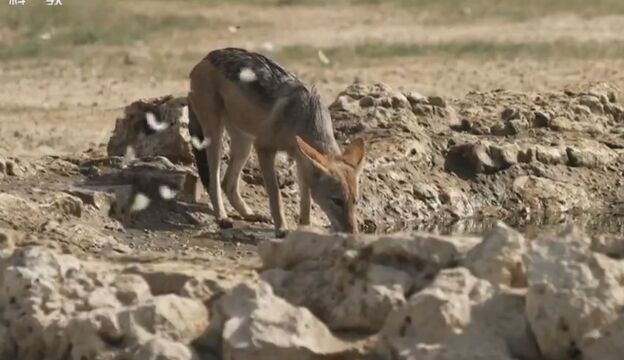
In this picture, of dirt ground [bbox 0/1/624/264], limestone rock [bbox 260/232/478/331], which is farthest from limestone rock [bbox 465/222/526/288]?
dirt ground [bbox 0/1/624/264]

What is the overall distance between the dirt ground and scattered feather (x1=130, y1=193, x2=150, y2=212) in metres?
A: 0.18

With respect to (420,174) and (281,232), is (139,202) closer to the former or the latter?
(281,232)

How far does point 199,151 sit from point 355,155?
1.59 meters

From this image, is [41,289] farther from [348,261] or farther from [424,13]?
[424,13]

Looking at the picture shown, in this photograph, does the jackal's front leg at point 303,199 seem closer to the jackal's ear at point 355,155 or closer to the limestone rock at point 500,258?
the jackal's ear at point 355,155

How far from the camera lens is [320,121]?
1115 cm

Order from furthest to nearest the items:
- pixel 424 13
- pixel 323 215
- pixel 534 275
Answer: pixel 424 13, pixel 323 215, pixel 534 275

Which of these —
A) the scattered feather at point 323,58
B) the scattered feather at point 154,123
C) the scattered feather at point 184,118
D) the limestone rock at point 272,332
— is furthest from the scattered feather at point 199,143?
the scattered feather at point 323,58

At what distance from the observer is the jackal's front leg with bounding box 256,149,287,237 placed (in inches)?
444

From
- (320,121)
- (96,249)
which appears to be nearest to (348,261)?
(96,249)

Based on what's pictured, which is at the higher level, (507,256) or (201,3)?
(507,256)

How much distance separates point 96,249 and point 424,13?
19.4 meters

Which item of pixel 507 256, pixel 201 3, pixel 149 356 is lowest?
pixel 201 3

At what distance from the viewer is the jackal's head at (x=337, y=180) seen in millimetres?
10531
